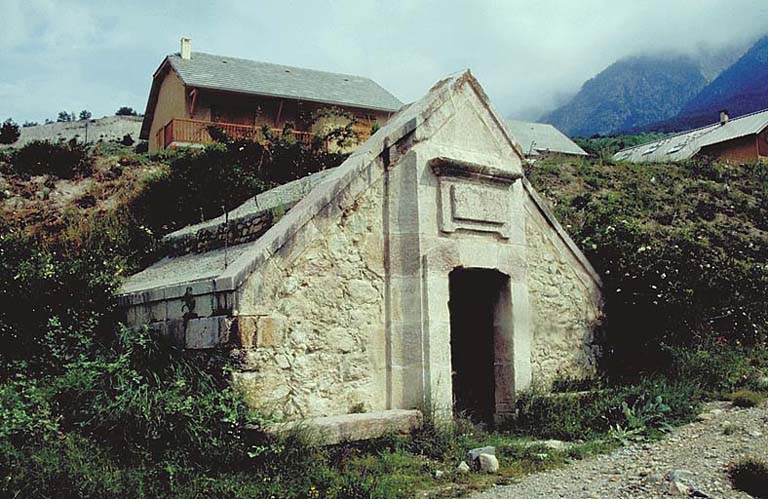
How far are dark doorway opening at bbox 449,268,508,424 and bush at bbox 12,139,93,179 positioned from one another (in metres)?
10.3

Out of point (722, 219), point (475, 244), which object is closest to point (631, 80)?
point (722, 219)

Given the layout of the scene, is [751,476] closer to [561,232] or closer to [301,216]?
[561,232]

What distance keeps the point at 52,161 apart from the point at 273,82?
44.1 feet

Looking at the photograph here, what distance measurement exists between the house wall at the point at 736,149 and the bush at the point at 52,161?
28.4m

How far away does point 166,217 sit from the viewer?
12.5 meters

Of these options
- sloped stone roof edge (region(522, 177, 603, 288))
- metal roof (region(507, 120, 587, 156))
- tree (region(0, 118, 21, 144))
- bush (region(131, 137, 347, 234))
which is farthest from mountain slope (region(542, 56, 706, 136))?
sloped stone roof edge (region(522, 177, 603, 288))

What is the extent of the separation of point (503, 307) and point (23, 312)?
5465mm

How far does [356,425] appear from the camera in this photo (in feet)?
21.5

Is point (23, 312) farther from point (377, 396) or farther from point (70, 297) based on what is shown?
point (377, 396)

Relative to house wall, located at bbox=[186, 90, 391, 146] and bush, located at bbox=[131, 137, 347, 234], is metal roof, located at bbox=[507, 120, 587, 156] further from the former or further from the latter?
bush, located at bbox=[131, 137, 347, 234]

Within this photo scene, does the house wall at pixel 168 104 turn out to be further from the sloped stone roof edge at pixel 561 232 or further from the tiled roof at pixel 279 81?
the sloped stone roof edge at pixel 561 232

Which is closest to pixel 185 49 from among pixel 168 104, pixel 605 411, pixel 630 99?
pixel 168 104

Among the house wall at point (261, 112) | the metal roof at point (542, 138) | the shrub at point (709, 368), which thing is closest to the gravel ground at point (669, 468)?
the shrub at point (709, 368)

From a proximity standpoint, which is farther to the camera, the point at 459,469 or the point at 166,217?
the point at 166,217
